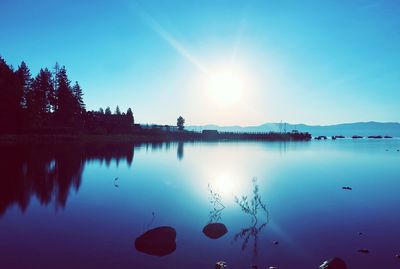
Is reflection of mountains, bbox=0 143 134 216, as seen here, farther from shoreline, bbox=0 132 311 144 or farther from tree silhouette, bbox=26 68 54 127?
tree silhouette, bbox=26 68 54 127

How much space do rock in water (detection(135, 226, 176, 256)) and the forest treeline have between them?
74440 mm

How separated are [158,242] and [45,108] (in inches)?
3809

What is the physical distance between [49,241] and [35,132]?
76562mm

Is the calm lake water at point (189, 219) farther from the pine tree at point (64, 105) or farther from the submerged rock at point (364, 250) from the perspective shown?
the pine tree at point (64, 105)

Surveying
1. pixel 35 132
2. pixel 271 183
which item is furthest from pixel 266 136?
pixel 271 183

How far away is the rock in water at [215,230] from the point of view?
1787cm

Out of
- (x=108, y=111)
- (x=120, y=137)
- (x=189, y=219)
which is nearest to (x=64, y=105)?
Answer: (x=120, y=137)

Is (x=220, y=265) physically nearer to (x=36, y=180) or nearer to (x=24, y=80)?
(x=36, y=180)

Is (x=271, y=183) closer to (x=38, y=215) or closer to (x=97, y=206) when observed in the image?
(x=97, y=206)

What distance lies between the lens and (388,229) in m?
19.4

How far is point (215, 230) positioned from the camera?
1838cm

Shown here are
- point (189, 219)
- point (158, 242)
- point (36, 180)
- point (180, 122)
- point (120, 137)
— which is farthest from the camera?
point (180, 122)

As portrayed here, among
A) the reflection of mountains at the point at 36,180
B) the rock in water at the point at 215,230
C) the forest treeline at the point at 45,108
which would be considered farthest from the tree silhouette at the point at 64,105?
the rock in water at the point at 215,230

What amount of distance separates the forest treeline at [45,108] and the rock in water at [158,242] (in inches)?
2931
